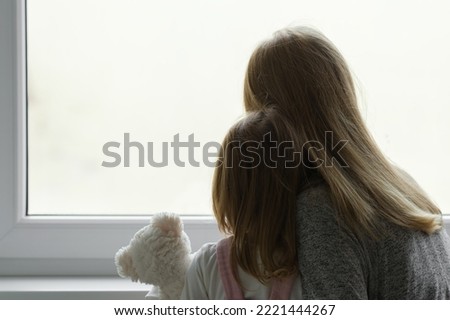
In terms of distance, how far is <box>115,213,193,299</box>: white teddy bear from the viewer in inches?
41.8

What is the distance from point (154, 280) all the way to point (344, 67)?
0.45 metres

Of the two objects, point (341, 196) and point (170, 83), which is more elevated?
point (170, 83)

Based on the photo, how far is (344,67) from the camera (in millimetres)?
1079

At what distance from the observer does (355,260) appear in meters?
0.96

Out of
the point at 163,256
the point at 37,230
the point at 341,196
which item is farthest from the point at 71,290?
the point at 341,196

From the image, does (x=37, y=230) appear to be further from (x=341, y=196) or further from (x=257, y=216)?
(x=341, y=196)

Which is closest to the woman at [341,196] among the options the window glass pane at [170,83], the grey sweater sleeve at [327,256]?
the grey sweater sleeve at [327,256]

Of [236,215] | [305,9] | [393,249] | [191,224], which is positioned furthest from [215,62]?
[393,249]

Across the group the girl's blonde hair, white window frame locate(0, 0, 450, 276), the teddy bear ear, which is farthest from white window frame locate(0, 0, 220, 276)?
the girl's blonde hair

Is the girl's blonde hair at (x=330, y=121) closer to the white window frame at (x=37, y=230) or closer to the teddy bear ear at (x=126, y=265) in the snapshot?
the teddy bear ear at (x=126, y=265)

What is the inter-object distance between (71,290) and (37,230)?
0.54ft

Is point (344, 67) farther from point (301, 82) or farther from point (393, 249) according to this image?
point (393, 249)

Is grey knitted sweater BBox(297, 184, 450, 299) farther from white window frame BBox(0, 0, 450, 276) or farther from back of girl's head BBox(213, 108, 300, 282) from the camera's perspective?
white window frame BBox(0, 0, 450, 276)
